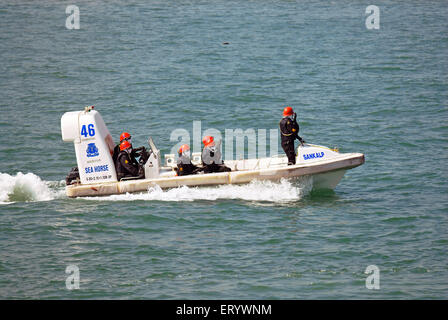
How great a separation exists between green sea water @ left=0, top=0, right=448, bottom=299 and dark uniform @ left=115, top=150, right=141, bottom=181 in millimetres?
651

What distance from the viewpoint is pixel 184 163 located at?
19844 millimetres

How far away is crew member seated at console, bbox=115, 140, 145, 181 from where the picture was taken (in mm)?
19828

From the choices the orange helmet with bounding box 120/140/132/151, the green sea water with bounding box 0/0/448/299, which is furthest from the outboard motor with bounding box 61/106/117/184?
the green sea water with bounding box 0/0/448/299

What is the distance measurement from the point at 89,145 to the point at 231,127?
9.30 meters

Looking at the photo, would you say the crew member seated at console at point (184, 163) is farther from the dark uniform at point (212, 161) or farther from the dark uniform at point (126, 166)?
the dark uniform at point (126, 166)

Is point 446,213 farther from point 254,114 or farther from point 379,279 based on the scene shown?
point 254,114

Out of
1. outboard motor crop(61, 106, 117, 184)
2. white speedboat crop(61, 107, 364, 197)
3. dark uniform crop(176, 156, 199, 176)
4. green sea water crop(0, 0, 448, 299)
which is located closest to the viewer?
green sea water crop(0, 0, 448, 299)

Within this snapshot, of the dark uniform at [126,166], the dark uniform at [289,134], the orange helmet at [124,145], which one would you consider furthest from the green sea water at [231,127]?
the orange helmet at [124,145]

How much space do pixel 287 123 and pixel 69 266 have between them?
6.80 metres

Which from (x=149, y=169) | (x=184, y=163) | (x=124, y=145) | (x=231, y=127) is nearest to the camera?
(x=124, y=145)

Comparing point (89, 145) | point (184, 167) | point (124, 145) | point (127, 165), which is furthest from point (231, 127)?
point (89, 145)

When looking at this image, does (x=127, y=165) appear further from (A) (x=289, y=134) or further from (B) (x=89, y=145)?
(A) (x=289, y=134)

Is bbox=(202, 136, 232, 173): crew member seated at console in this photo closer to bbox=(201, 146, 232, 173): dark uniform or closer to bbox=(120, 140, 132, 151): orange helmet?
bbox=(201, 146, 232, 173): dark uniform

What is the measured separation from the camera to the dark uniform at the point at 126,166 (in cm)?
1986
